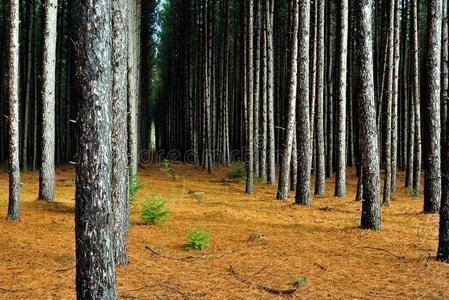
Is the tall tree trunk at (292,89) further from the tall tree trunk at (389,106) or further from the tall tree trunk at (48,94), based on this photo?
the tall tree trunk at (48,94)

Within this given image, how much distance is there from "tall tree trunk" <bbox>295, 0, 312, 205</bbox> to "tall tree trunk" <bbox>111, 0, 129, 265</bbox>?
6888 millimetres

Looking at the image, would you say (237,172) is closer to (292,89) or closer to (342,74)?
(292,89)

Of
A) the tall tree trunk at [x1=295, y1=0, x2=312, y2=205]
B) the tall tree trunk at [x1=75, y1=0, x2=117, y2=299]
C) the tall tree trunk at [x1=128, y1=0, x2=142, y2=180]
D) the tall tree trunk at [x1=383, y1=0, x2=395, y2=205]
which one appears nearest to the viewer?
the tall tree trunk at [x1=75, y1=0, x2=117, y2=299]

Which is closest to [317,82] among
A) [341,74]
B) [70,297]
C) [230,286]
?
[341,74]

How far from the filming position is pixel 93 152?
4.41m

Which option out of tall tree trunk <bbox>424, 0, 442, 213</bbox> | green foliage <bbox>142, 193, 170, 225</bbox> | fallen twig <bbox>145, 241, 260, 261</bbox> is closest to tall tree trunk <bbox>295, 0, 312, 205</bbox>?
tall tree trunk <bbox>424, 0, 442, 213</bbox>

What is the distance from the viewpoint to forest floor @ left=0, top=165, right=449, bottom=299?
5969 mm

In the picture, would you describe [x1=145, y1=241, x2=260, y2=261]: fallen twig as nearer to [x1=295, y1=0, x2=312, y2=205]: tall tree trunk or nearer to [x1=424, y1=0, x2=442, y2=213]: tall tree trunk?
[x1=295, y1=0, x2=312, y2=205]: tall tree trunk

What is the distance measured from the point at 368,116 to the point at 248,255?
4069 millimetres

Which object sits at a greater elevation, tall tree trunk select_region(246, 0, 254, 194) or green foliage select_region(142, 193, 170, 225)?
tall tree trunk select_region(246, 0, 254, 194)

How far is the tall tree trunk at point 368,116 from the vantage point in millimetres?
9445

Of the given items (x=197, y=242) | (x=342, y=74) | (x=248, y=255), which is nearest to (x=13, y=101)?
(x=197, y=242)

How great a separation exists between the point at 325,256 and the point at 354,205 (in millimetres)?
5946

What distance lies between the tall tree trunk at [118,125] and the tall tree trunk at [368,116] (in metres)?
5.19
